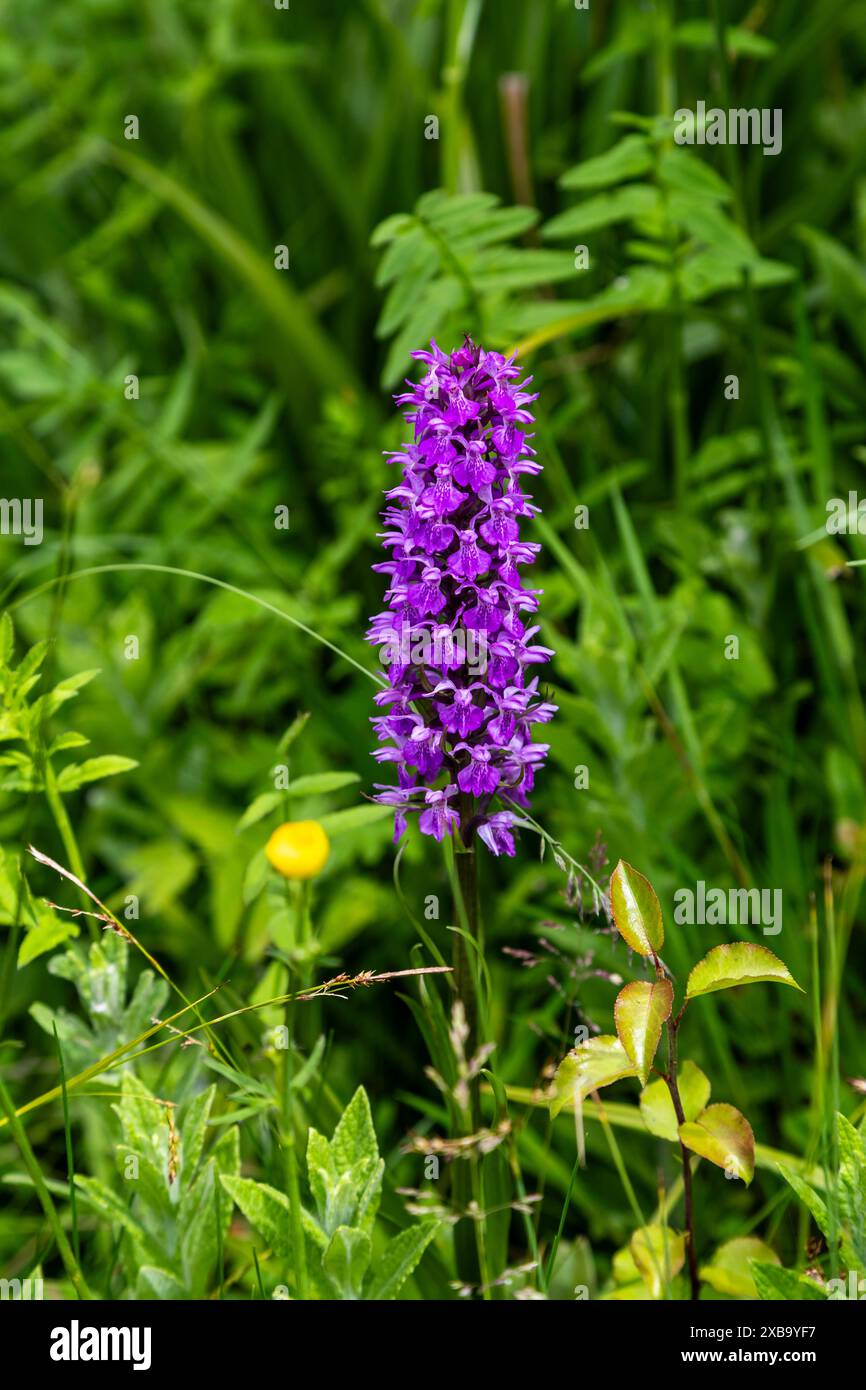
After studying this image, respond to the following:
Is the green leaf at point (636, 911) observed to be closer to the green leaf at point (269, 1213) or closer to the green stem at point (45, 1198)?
the green leaf at point (269, 1213)

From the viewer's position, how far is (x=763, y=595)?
2.24m

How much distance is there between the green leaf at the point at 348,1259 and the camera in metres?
1.19

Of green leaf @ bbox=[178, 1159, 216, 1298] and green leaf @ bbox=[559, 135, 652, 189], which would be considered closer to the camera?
green leaf @ bbox=[178, 1159, 216, 1298]

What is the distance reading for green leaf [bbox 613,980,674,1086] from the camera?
117 centimetres

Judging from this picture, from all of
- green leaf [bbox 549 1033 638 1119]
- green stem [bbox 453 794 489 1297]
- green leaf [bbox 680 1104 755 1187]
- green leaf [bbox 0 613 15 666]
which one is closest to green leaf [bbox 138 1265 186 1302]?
green stem [bbox 453 794 489 1297]

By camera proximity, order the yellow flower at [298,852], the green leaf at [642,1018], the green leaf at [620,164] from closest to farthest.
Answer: the yellow flower at [298,852], the green leaf at [642,1018], the green leaf at [620,164]

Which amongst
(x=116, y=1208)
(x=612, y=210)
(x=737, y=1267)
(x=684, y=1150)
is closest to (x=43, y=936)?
(x=116, y=1208)

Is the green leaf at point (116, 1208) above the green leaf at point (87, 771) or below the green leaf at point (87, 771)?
below

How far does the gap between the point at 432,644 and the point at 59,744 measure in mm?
477

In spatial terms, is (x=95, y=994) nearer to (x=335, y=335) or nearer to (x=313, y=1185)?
(x=313, y=1185)

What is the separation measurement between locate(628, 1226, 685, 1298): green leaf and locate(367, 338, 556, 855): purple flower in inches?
18.1

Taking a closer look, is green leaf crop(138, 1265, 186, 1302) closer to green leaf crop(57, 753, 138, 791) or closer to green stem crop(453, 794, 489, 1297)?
green stem crop(453, 794, 489, 1297)

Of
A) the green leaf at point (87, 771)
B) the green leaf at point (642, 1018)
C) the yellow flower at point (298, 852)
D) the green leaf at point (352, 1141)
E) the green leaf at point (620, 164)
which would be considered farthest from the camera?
the green leaf at point (620, 164)

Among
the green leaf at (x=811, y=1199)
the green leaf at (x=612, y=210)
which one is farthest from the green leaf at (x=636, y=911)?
the green leaf at (x=612, y=210)
